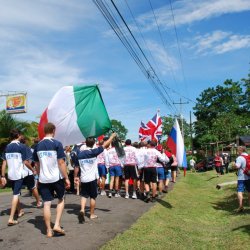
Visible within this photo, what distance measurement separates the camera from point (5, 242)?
663cm

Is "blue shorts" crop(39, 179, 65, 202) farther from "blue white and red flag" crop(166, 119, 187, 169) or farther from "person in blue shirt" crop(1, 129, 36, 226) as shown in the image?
"blue white and red flag" crop(166, 119, 187, 169)

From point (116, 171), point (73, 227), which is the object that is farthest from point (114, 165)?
point (73, 227)

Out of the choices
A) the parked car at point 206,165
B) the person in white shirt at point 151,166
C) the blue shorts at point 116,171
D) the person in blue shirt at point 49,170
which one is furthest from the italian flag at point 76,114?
the parked car at point 206,165

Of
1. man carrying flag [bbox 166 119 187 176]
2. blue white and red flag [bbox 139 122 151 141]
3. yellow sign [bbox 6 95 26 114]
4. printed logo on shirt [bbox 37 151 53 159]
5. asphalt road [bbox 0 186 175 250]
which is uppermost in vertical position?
yellow sign [bbox 6 95 26 114]

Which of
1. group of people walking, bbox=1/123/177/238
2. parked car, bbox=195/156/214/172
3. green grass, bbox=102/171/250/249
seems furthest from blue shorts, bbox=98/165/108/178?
parked car, bbox=195/156/214/172

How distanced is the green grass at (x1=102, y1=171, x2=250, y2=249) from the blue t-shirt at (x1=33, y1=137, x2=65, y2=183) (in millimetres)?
1556

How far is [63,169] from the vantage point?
6.94 metres

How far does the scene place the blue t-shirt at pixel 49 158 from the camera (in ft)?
22.6

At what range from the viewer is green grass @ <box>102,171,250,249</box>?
271 inches

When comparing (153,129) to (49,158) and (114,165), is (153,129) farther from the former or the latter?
(49,158)

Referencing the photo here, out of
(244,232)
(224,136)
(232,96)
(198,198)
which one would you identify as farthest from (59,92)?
(232,96)

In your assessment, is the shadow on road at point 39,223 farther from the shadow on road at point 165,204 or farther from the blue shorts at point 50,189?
the shadow on road at point 165,204

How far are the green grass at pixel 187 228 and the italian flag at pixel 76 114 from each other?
234 centimetres

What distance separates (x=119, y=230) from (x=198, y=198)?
7.28 metres
